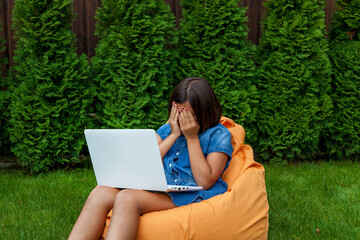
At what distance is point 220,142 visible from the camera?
2.46m

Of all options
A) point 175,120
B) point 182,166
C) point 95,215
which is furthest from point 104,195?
point 175,120

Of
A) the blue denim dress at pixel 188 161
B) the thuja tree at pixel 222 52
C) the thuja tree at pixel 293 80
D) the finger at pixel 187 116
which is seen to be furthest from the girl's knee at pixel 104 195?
the thuja tree at pixel 293 80

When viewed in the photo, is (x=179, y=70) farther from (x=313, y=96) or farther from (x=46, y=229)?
(x=46, y=229)

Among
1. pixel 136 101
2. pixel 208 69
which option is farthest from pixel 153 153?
pixel 208 69

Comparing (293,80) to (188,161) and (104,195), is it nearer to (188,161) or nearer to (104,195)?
(188,161)

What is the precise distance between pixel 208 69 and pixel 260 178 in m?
2.13

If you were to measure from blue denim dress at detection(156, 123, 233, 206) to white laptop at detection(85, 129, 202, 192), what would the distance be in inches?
4.2

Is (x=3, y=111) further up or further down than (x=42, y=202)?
further up

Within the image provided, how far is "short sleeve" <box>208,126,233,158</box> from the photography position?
2.44 metres

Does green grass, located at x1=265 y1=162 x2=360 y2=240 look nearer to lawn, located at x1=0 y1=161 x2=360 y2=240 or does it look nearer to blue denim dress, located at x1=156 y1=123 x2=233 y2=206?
lawn, located at x1=0 y1=161 x2=360 y2=240

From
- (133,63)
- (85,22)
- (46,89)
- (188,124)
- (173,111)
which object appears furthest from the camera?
(85,22)

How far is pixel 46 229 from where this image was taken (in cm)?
295

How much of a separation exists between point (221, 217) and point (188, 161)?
17.9 inches

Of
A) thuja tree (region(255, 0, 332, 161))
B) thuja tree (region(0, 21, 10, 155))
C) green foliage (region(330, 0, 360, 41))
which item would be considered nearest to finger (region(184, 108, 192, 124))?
thuja tree (region(255, 0, 332, 161))
